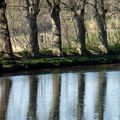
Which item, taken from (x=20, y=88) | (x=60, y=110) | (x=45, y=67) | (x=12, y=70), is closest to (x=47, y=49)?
(x=45, y=67)

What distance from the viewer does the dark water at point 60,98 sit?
52.1 feet

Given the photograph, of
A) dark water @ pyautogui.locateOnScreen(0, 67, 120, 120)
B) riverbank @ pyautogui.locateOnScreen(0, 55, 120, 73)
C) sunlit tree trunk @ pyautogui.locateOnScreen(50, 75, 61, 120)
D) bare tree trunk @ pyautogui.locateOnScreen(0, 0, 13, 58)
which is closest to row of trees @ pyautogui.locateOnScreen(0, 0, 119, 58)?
bare tree trunk @ pyautogui.locateOnScreen(0, 0, 13, 58)

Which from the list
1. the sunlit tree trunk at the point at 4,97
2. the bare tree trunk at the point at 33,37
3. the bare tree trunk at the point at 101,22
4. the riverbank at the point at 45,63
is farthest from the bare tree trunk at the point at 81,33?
the sunlit tree trunk at the point at 4,97

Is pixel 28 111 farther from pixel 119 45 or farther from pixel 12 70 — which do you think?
pixel 119 45

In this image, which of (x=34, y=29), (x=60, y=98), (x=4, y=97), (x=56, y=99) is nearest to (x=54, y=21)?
(x=34, y=29)

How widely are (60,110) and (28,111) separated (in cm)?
99

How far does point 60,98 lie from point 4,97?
2.16 m

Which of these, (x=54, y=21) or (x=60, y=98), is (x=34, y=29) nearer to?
(x=54, y=21)

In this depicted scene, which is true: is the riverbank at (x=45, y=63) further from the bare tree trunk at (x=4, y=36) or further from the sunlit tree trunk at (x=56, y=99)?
the sunlit tree trunk at (x=56, y=99)

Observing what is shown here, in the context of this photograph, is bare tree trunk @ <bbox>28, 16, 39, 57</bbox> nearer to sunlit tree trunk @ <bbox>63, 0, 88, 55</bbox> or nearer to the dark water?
sunlit tree trunk @ <bbox>63, 0, 88, 55</bbox>

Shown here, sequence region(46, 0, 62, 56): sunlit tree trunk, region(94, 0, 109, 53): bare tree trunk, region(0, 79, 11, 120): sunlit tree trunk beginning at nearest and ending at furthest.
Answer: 1. region(0, 79, 11, 120): sunlit tree trunk
2. region(46, 0, 62, 56): sunlit tree trunk
3. region(94, 0, 109, 53): bare tree trunk

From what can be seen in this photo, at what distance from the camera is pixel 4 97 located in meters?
20.3

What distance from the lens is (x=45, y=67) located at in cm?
3653

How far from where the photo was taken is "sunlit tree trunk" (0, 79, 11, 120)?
1642 centimetres
